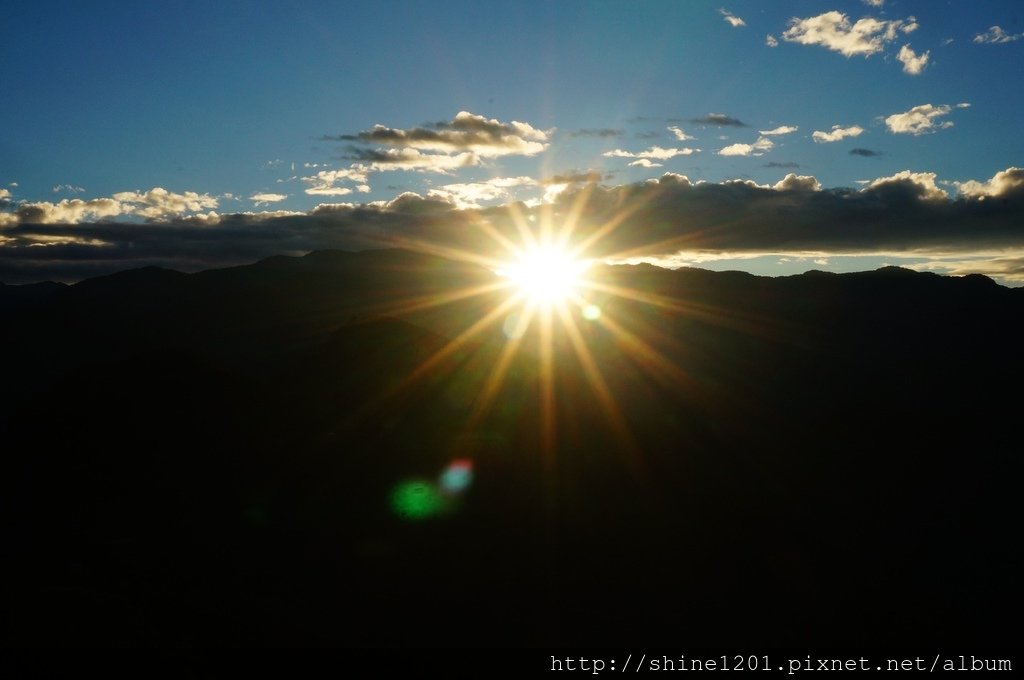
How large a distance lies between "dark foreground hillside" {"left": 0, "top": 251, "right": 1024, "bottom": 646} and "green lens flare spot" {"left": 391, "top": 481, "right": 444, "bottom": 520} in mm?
156

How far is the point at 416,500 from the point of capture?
3256 centimetres

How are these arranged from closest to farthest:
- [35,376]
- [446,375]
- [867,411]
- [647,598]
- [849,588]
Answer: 1. [647,598]
2. [849,588]
3. [446,375]
4. [867,411]
5. [35,376]

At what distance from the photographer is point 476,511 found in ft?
106

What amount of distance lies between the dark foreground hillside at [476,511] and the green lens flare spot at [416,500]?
156mm

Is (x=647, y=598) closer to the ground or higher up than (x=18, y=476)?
closer to the ground

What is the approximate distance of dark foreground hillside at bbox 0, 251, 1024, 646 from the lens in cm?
2569

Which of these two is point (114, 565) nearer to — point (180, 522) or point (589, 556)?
point (180, 522)

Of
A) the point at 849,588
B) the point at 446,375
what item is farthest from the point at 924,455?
the point at 446,375

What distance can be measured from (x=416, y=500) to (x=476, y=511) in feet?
8.61

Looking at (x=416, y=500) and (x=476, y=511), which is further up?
(x=416, y=500)

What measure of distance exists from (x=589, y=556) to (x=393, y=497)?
8.67 m

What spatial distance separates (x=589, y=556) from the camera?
103 ft

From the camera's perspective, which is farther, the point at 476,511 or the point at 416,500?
the point at 416,500

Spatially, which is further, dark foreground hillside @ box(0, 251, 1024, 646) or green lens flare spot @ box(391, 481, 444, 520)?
green lens flare spot @ box(391, 481, 444, 520)
